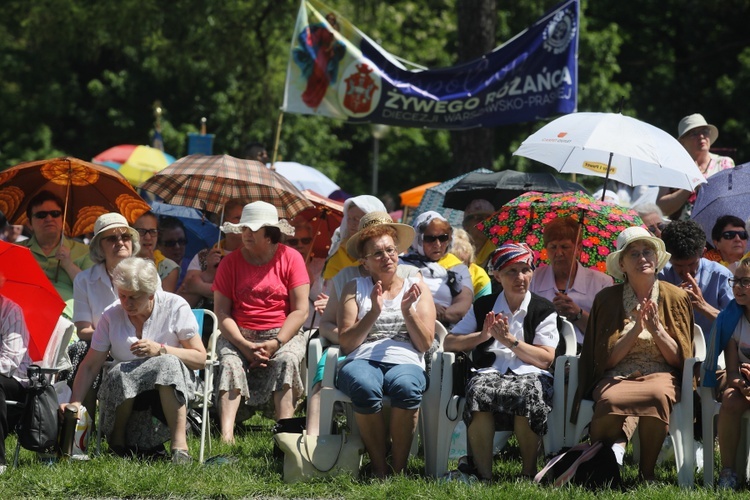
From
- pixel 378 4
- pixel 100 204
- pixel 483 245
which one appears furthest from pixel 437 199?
pixel 378 4

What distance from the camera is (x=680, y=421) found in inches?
256

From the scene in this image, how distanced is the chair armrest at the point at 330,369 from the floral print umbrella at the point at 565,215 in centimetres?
181

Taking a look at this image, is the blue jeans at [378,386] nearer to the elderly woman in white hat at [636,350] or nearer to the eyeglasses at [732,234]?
the elderly woman in white hat at [636,350]

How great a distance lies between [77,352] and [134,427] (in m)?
0.91

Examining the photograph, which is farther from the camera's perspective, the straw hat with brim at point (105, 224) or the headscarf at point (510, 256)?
the straw hat with brim at point (105, 224)

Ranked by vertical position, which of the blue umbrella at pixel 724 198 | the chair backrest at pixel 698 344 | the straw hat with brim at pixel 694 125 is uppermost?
the straw hat with brim at pixel 694 125

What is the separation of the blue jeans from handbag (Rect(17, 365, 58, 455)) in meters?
1.70

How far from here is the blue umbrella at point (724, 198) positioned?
833cm

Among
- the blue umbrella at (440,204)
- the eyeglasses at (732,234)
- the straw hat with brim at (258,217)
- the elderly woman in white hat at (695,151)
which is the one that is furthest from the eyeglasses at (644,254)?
the blue umbrella at (440,204)

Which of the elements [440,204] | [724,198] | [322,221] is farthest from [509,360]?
[440,204]

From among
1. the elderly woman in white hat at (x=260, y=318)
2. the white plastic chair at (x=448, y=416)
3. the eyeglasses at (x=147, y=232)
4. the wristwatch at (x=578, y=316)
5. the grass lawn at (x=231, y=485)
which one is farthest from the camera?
the eyeglasses at (x=147, y=232)

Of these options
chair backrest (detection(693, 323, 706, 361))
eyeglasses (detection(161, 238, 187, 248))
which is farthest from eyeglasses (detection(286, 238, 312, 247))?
chair backrest (detection(693, 323, 706, 361))

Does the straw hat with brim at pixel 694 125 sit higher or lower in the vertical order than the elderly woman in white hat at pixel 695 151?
higher

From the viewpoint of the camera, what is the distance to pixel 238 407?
800 cm
